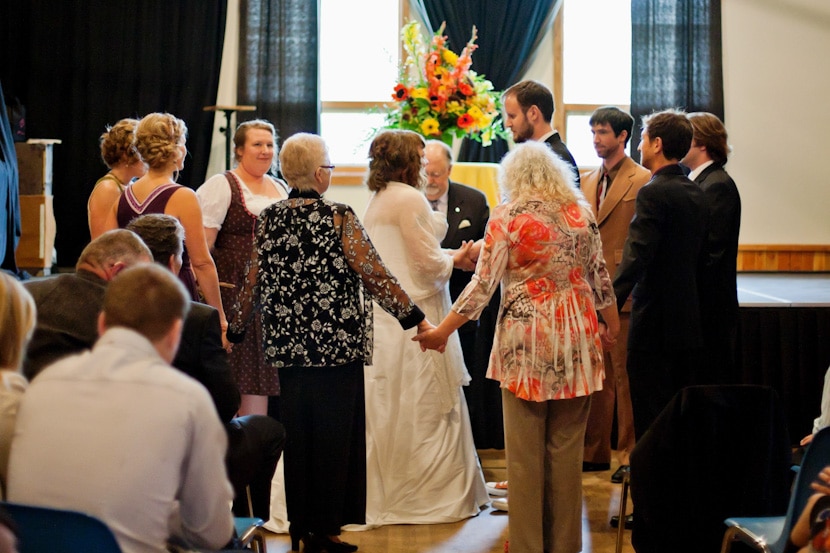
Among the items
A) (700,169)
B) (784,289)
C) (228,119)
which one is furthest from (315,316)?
(228,119)

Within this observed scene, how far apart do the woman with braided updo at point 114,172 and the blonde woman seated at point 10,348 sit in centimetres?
190

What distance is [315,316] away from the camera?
316 centimetres

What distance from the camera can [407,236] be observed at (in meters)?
3.70

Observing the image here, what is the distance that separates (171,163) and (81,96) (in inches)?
228

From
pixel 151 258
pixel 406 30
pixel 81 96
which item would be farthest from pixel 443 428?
pixel 81 96

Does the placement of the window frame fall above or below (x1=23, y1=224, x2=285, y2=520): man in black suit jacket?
above

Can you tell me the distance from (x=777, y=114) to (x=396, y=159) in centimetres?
684

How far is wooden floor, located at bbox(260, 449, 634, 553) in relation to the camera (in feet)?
11.6

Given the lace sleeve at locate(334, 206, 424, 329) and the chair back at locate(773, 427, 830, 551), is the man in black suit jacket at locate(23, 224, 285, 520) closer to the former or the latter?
the lace sleeve at locate(334, 206, 424, 329)

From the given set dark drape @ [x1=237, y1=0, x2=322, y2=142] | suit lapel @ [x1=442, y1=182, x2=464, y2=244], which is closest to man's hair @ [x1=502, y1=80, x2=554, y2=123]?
suit lapel @ [x1=442, y1=182, x2=464, y2=244]

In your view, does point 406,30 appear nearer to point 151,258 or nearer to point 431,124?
point 431,124

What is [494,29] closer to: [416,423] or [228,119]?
[228,119]

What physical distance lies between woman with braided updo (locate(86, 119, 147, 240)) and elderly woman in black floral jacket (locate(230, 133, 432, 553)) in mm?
844

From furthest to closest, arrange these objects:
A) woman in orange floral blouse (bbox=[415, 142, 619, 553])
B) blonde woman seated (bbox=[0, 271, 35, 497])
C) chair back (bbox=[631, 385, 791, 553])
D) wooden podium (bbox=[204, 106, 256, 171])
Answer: wooden podium (bbox=[204, 106, 256, 171]) → woman in orange floral blouse (bbox=[415, 142, 619, 553]) → chair back (bbox=[631, 385, 791, 553]) → blonde woman seated (bbox=[0, 271, 35, 497])
